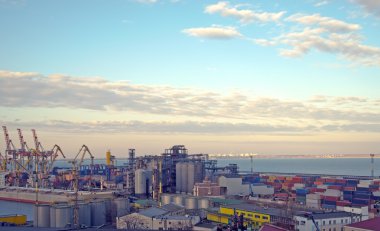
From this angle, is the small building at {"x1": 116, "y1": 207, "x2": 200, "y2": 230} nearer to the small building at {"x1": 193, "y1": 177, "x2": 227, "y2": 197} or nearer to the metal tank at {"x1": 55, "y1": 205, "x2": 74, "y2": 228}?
the metal tank at {"x1": 55, "y1": 205, "x2": 74, "y2": 228}

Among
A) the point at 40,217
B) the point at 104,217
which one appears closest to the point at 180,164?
the point at 104,217

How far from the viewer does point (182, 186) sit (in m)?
43.8

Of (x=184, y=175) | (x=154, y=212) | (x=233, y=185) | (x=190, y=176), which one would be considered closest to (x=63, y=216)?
(x=154, y=212)

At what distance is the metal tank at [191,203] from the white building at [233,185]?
1089 cm

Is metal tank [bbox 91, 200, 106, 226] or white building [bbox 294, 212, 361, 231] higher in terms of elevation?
white building [bbox 294, 212, 361, 231]

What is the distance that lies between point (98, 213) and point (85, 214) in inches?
62.9

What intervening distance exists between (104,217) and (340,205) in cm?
1713

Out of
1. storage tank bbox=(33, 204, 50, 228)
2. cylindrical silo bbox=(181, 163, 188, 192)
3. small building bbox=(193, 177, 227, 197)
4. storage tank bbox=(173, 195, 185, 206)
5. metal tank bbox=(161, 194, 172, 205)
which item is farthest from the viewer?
cylindrical silo bbox=(181, 163, 188, 192)

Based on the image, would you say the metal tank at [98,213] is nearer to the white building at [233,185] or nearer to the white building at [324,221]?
the white building at [324,221]

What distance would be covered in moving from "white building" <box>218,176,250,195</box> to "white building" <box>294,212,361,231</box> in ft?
67.9

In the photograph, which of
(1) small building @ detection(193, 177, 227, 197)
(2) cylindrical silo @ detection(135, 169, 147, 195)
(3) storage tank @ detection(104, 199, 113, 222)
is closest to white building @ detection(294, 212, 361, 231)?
(3) storage tank @ detection(104, 199, 113, 222)

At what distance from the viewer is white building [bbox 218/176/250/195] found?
143 feet

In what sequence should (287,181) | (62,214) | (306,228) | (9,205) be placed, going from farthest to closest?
(287,181) → (9,205) → (62,214) → (306,228)

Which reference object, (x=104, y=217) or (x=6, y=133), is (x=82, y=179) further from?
(x=104, y=217)
